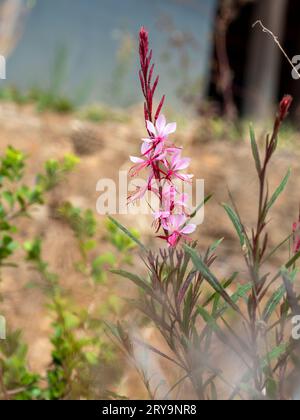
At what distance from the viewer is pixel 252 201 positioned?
3229 mm

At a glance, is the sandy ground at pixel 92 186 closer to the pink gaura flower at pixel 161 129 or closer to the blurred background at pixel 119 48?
the pink gaura flower at pixel 161 129

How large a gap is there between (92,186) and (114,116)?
172 centimetres

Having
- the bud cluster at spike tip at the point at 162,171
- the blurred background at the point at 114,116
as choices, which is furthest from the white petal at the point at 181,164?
the blurred background at the point at 114,116

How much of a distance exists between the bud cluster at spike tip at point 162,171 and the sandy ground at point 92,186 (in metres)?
1.13

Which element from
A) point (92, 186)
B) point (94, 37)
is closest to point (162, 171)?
point (92, 186)

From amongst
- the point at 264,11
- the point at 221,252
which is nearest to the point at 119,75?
the point at 264,11

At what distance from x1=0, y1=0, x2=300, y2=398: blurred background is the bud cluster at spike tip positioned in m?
0.26

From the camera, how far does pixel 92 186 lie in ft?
10.4

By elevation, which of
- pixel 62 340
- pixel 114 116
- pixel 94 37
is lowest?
pixel 62 340

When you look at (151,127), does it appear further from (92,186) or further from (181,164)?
(92,186)

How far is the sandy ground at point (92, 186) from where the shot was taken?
93.7 inches

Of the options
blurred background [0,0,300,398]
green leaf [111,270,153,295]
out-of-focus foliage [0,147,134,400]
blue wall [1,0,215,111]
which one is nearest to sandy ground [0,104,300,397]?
blurred background [0,0,300,398]

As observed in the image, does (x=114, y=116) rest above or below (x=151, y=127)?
above

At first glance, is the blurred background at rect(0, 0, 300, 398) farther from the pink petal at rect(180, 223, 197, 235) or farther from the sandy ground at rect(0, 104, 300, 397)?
the pink petal at rect(180, 223, 197, 235)
